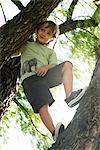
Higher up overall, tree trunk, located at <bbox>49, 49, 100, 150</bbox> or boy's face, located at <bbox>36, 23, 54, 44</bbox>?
boy's face, located at <bbox>36, 23, 54, 44</bbox>

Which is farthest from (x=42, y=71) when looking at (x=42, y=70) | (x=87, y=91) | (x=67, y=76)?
(x=87, y=91)

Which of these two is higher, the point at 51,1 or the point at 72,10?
the point at 72,10

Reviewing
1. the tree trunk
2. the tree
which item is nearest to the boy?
the tree

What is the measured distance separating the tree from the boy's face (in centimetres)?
34

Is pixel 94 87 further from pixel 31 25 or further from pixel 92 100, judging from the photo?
pixel 31 25

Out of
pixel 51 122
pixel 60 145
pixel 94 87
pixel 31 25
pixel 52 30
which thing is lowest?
pixel 60 145

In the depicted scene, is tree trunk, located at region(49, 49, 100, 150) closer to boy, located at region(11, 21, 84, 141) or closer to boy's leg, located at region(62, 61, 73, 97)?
boy, located at region(11, 21, 84, 141)

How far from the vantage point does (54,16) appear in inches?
254

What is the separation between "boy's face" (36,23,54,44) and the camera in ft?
13.0

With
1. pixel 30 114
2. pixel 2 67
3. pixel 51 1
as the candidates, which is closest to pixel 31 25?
pixel 51 1

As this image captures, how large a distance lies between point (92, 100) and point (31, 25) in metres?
2.14

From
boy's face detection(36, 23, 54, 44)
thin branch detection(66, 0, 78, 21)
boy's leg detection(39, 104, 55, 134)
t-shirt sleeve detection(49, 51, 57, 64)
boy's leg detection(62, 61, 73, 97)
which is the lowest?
boy's leg detection(39, 104, 55, 134)

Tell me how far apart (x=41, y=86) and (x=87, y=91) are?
118cm

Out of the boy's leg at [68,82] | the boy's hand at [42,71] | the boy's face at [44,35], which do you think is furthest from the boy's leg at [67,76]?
the boy's face at [44,35]
